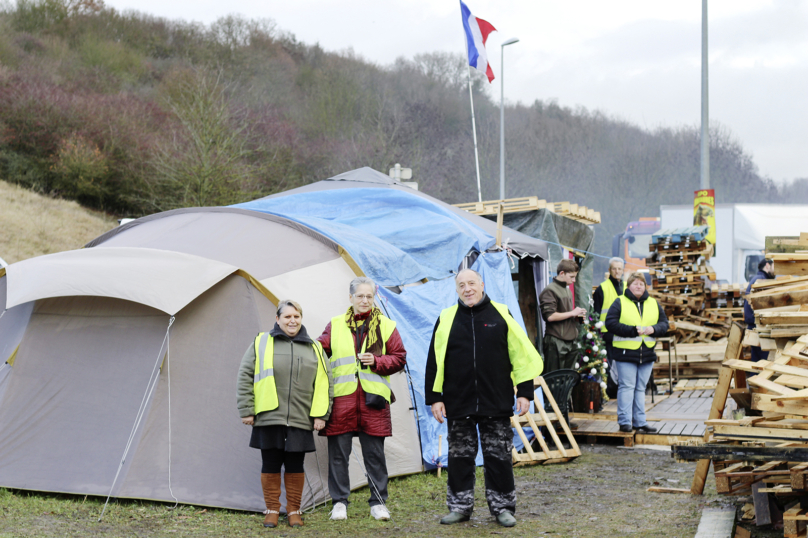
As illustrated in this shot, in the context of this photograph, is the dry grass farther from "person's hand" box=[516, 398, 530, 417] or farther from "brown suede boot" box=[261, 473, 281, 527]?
"person's hand" box=[516, 398, 530, 417]

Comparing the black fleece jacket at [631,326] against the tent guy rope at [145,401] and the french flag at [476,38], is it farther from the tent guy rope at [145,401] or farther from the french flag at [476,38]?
the french flag at [476,38]

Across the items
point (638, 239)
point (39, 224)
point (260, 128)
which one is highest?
point (260, 128)

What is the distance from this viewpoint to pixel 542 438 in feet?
23.9

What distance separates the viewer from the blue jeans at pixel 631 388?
A: 25.8ft

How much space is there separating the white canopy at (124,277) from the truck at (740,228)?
1621 centimetres

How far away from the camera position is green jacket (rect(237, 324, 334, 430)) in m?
4.83

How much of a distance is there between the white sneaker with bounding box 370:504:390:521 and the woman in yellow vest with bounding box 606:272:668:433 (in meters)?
3.66

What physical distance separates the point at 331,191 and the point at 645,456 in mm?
4650

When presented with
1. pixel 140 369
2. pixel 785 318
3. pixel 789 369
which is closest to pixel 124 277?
pixel 140 369

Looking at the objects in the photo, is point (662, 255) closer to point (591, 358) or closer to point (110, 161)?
point (591, 358)

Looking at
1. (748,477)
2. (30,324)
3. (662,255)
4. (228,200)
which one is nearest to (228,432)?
(30,324)

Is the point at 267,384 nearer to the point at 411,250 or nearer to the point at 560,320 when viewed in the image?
the point at 411,250

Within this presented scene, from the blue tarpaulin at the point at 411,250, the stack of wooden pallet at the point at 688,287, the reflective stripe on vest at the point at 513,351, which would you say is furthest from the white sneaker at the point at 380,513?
the stack of wooden pallet at the point at 688,287

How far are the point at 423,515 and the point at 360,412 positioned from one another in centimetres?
85
